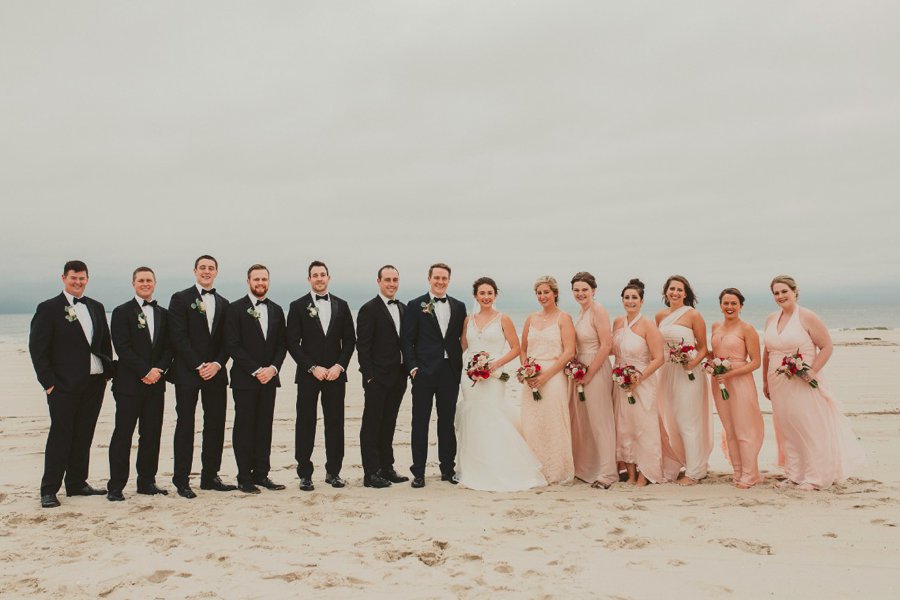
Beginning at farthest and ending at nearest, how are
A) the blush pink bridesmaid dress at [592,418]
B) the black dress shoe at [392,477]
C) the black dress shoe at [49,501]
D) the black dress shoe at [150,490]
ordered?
the black dress shoe at [392,477]
the blush pink bridesmaid dress at [592,418]
the black dress shoe at [150,490]
the black dress shoe at [49,501]

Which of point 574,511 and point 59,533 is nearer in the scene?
point 59,533

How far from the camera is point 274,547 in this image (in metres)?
4.78

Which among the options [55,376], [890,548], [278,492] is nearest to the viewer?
[890,548]

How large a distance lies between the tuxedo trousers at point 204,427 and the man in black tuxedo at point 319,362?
0.81 metres

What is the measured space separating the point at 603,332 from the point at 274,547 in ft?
12.9

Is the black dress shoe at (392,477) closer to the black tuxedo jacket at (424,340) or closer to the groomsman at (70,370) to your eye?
the black tuxedo jacket at (424,340)

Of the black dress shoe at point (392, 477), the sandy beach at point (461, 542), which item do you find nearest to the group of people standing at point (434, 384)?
the black dress shoe at point (392, 477)

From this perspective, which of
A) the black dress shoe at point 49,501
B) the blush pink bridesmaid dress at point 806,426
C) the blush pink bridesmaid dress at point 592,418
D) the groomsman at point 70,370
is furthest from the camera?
the blush pink bridesmaid dress at point 592,418

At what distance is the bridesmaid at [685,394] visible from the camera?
6.65 m

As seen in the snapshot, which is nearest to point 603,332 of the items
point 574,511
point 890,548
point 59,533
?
point 574,511

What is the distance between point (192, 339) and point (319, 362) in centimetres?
130

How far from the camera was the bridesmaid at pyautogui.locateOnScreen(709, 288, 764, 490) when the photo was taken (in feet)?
21.2

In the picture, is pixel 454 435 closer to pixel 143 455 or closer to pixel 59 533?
pixel 143 455

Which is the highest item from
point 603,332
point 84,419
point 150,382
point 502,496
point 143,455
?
point 603,332
